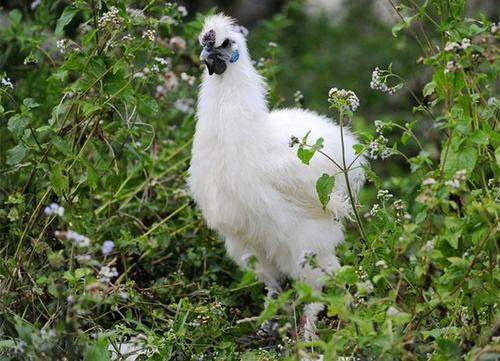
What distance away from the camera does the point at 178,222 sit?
17.6 ft

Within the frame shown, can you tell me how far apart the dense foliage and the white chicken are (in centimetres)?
12

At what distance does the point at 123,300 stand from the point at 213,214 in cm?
56

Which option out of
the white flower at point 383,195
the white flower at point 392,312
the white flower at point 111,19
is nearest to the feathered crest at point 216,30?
the white flower at point 111,19

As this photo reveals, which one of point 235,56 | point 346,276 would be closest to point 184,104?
point 235,56

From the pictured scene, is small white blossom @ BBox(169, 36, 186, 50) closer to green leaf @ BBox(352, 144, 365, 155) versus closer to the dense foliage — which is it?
the dense foliage

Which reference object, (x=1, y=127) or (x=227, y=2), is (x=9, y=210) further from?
(x=227, y=2)

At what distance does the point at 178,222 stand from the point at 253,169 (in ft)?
3.36

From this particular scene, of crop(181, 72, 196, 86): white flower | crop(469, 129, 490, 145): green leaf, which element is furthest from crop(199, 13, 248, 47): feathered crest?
crop(469, 129, 490, 145): green leaf

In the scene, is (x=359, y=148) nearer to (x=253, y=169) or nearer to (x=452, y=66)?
(x=452, y=66)

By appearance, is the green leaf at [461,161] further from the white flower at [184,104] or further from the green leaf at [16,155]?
the white flower at [184,104]

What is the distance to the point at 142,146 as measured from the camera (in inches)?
208

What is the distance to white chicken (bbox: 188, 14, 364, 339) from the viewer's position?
4430mm

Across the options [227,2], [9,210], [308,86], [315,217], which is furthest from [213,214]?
[227,2]

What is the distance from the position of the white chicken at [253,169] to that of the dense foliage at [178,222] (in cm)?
12
